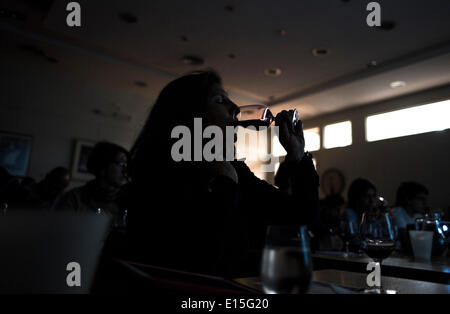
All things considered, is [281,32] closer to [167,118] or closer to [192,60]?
[192,60]

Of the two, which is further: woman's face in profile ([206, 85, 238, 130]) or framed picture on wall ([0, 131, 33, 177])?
framed picture on wall ([0, 131, 33, 177])

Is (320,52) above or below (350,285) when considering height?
above

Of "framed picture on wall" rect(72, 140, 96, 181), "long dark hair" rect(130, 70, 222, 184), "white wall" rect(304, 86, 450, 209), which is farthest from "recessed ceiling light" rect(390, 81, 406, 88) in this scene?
"framed picture on wall" rect(72, 140, 96, 181)

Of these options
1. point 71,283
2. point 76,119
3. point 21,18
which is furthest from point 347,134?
point 71,283

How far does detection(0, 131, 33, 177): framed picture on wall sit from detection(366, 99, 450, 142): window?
5471mm

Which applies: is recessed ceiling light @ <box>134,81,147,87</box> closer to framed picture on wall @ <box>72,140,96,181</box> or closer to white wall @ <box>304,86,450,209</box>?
framed picture on wall @ <box>72,140,96,181</box>

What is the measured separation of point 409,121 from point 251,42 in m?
3.06

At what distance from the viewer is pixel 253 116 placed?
4.25 ft

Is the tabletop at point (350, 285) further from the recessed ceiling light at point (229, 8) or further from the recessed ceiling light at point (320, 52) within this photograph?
the recessed ceiling light at point (320, 52)

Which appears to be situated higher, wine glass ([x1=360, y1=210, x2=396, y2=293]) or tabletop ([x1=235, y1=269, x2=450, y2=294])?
wine glass ([x1=360, y1=210, x2=396, y2=293])

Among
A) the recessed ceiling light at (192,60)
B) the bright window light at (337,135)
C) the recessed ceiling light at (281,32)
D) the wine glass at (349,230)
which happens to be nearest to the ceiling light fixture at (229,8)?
the recessed ceiling light at (281,32)

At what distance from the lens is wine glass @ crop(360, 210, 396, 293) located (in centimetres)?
88

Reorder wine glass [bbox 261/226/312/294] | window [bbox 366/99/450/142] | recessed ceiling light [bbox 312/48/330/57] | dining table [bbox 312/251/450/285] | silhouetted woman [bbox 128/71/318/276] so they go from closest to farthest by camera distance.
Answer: wine glass [bbox 261/226/312/294]
silhouetted woman [bbox 128/71/318/276]
dining table [bbox 312/251/450/285]
recessed ceiling light [bbox 312/48/330/57]
window [bbox 366/99/450/142]

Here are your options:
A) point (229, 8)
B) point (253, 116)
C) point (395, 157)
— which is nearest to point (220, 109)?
point (253, 116)
